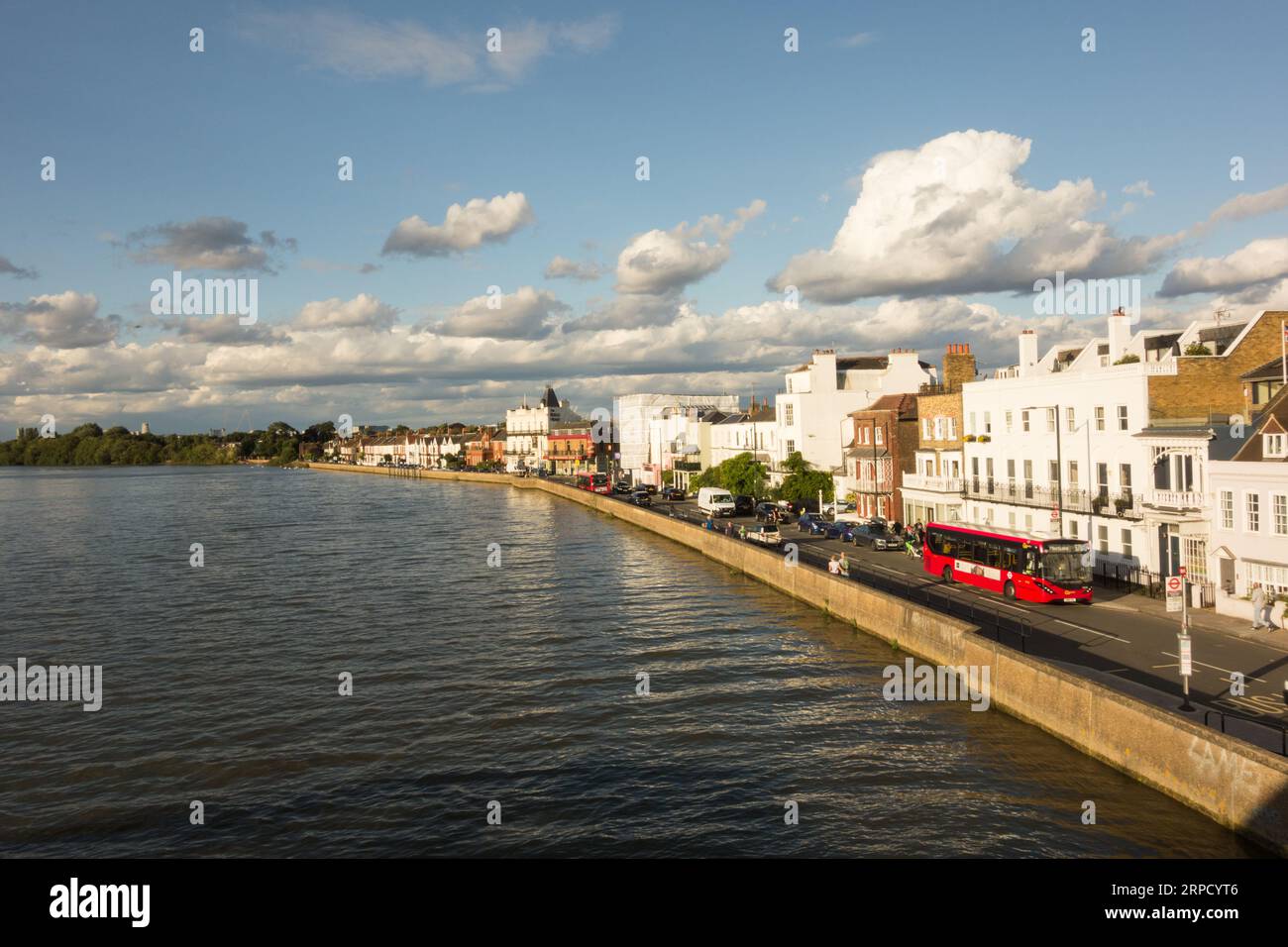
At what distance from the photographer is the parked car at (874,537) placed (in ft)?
165

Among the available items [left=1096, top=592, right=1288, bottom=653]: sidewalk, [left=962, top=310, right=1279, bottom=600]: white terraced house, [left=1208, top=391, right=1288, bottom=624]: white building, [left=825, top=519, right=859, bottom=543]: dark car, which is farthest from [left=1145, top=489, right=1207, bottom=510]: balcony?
[left=825, top=519, right=859, bottom=543]: dark car

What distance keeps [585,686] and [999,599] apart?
16894 millimetres

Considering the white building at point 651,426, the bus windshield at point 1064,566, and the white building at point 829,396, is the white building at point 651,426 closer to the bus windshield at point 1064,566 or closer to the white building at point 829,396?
the white building at point 829,396

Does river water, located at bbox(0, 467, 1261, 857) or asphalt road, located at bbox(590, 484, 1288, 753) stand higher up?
asphalt road, located at bbox(590, 484, 1288, 753)

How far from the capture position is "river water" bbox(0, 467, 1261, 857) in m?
17.8

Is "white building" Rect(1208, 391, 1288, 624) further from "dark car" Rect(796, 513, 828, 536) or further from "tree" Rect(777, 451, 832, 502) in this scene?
"tree" Rect(777, 451, 832, 502)

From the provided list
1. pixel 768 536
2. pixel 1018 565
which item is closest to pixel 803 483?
pixel 768 536

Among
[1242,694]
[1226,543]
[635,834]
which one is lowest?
[635,834]

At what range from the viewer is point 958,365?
5650cm

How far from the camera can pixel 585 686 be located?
28.3 meters

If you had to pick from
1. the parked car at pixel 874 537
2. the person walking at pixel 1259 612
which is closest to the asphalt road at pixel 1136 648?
the person walking at pixel 1259 612

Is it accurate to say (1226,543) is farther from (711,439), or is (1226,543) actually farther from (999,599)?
(711,439)

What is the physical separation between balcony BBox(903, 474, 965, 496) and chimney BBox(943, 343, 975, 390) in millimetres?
6271
